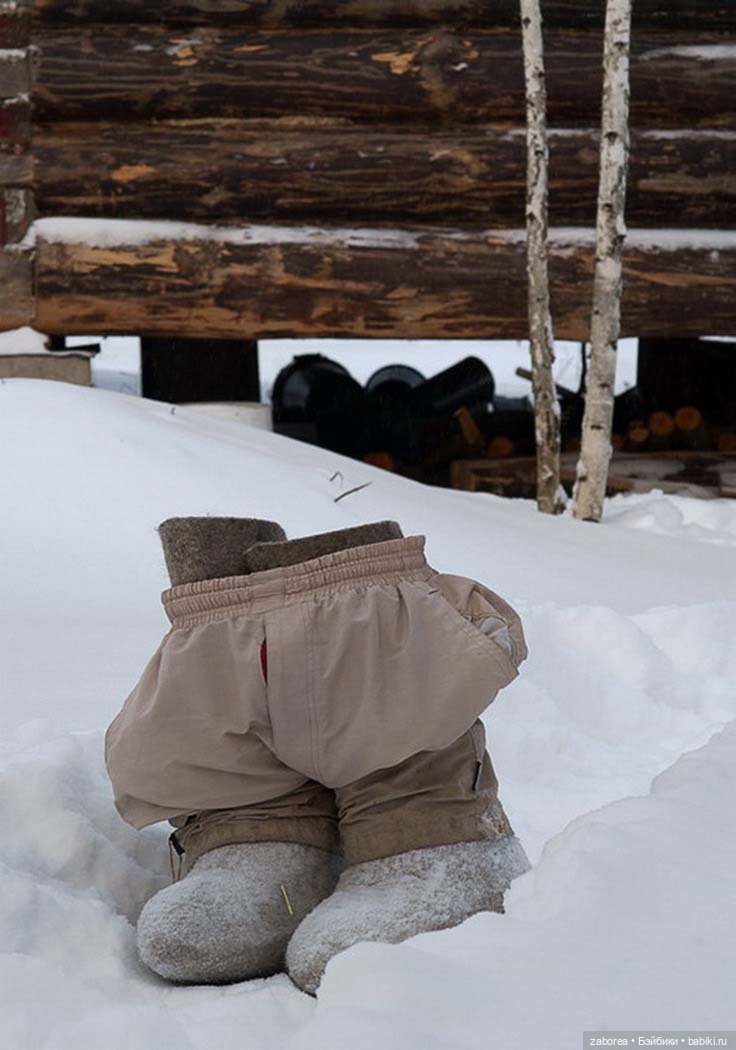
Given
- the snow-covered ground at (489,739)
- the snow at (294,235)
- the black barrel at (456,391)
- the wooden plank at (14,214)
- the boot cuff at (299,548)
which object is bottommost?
the black barrel at (456,391)

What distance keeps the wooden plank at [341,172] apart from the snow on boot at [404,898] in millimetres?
5378

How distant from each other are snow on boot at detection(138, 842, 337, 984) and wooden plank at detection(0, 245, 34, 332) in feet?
17.3

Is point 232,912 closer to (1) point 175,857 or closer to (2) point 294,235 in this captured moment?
(1) point 175,857

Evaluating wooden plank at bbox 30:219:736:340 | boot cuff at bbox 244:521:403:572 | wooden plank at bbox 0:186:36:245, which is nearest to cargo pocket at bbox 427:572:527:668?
boot cuff at bbox 244:521:403:572

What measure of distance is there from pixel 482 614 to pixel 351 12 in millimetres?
5660

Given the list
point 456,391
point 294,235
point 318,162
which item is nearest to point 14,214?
point 294,235

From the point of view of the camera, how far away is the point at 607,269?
600 cm

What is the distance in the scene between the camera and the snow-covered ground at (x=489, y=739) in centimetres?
139

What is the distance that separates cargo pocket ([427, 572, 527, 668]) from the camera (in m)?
1.91

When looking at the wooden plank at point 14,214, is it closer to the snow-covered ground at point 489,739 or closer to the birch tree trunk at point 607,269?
the snow-covered ground at point 489,739

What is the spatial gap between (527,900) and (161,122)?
19.7 feet

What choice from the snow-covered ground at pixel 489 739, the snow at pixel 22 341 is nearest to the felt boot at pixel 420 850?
the snow-covered ground at pixel 489 739

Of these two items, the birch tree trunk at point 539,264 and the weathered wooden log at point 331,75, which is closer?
the birch tree trunk at point 539,264

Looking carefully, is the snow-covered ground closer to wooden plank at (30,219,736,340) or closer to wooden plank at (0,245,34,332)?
wooden plank at (30,219,736,340)
